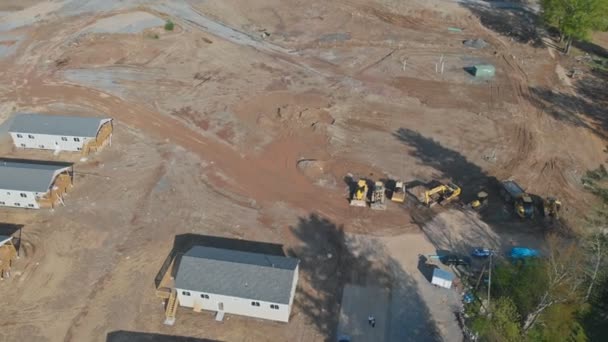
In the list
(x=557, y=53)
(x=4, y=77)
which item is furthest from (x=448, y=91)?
(x=4, y=77)

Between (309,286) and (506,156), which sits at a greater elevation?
(506,156)

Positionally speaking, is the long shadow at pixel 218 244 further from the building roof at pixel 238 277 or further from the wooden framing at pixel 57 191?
the wooden framing at pixel 57 191

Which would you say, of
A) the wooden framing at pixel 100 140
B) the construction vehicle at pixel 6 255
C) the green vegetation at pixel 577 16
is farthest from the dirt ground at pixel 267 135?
the green vegetation at pixel 577 16

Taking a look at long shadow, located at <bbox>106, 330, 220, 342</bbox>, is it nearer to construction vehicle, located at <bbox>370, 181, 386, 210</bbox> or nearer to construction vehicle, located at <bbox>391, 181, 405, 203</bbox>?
construction vehicle, located at <bbox>370, 181, 386, 210</bbox>

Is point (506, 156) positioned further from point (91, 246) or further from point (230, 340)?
point (91, 246)

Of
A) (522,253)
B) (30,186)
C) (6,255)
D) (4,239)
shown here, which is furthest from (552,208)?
(30,186)

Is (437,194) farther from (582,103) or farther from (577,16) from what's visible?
(577,16)
